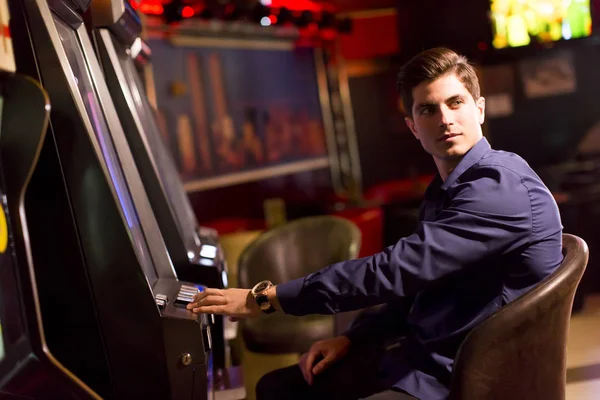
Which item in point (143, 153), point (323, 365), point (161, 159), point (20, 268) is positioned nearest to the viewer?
point (20, 268)

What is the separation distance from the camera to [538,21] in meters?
4.52

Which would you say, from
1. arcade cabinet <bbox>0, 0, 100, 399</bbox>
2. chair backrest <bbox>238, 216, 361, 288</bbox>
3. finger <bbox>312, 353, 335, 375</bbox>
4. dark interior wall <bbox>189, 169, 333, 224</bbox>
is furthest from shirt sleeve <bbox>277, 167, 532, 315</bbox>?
dark interior wall <bbox>189, 169, 333, 224</bbox>

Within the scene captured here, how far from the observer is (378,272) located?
1.38 meters

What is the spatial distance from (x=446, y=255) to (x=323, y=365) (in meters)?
0.57

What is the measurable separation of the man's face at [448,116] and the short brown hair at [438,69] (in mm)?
11

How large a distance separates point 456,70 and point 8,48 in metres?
0.92

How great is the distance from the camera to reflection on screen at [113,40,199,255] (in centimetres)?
209

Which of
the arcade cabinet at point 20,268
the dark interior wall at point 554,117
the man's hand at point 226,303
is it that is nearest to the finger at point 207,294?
the man's hand at point 226,303

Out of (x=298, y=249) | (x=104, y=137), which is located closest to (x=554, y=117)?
(x=298, y=249)

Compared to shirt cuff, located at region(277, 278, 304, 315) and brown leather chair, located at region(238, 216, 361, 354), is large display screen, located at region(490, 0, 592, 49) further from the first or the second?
shirt cuff, located at region(277, 278, 304, 315)

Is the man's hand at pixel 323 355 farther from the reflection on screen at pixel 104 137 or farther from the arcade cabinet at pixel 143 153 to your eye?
the reflection on screen at pixel 104 137

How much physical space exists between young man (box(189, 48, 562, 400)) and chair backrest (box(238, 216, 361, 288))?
126cm

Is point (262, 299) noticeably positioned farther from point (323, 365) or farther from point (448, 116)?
point (448, 116)

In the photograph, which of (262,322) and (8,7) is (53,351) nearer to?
(8,7)
